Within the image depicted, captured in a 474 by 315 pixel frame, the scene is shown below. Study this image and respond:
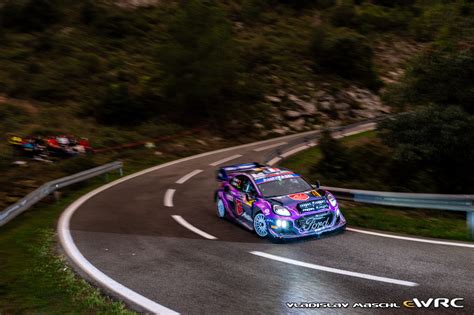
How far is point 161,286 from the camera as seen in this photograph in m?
7.25

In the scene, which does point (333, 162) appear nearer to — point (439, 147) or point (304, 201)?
point (439, 147)

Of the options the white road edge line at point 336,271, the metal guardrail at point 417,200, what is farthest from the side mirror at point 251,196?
the metal guardrail at point 417,200

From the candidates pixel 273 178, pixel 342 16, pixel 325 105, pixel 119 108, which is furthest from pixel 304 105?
pixel 273 178

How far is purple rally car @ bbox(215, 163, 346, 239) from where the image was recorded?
9789 mm

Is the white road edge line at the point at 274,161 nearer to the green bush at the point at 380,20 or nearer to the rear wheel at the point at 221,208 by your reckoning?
the rear wheel at the point at 221,208

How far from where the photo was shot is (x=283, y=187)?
11.1 metres

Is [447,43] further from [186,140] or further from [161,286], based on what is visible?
[161,286]

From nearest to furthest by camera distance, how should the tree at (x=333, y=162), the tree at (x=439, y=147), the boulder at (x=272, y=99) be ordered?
the tree at (x=439, y=147), the tree at (x=333, y=162), the boulder at (x=272, y=99)

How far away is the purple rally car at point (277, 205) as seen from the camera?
979cm

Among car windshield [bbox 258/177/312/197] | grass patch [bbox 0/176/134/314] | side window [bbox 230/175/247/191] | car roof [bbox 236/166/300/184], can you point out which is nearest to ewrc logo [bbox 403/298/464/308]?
grass patch [bbox 0/176/134/314]

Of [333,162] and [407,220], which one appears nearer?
[407,220]

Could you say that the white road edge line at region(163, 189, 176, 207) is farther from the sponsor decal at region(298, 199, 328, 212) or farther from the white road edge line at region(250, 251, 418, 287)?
the white road edge line at region(250, 251, 418, 287)

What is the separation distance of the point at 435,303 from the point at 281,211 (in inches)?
165

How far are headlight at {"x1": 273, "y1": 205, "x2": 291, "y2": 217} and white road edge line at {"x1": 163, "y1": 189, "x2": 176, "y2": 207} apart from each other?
204 inches
